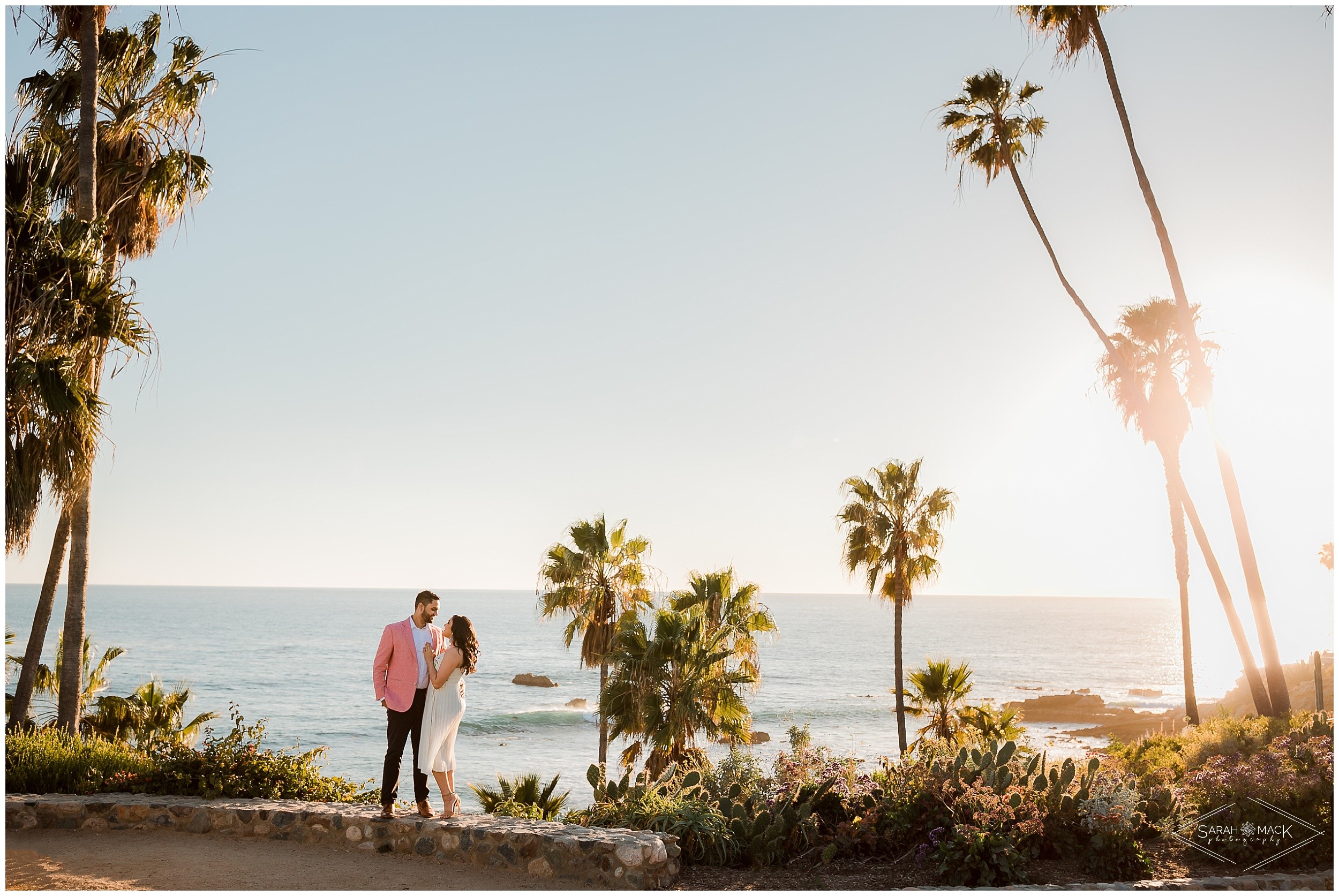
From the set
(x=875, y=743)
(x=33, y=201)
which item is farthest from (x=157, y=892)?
(x=875, y=743)

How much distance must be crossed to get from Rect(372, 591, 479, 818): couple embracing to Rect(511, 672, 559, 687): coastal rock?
190 ft

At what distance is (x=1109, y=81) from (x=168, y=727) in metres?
19.0

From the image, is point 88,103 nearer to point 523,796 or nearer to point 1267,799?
point 523,796

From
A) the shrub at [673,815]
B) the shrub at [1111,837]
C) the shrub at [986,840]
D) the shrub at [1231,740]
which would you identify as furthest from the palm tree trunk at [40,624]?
the shrub at [1231,740]

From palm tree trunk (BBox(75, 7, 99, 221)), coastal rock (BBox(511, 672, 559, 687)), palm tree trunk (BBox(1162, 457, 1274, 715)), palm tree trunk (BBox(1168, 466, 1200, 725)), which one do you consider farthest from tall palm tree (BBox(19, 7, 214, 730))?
coastal rock (BBox(511, 672, 559, 687))

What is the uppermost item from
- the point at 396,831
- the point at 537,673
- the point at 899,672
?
the point at 396,831

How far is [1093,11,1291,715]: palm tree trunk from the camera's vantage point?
1248cm

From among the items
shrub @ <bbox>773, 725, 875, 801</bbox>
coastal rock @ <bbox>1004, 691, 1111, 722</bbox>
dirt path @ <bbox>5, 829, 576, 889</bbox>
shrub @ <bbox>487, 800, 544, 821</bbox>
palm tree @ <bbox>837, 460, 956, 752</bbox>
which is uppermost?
palm tree @ <bbox>837, 460, 956, 752</bbox>

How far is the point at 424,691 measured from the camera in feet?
24.1

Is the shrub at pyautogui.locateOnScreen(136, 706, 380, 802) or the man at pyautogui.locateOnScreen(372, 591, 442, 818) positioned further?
the shrub at pyautogui.locateOnScreen(136, 706, 380, 802)

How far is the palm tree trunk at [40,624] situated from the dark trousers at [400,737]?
6.27 meters

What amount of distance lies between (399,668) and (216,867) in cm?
199

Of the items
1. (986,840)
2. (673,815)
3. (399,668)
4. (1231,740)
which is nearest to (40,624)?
(399,668)

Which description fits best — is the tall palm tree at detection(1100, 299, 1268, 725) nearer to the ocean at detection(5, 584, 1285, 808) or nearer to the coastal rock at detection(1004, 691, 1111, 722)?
the ocean at detection(5, 584, 1285, 808)
